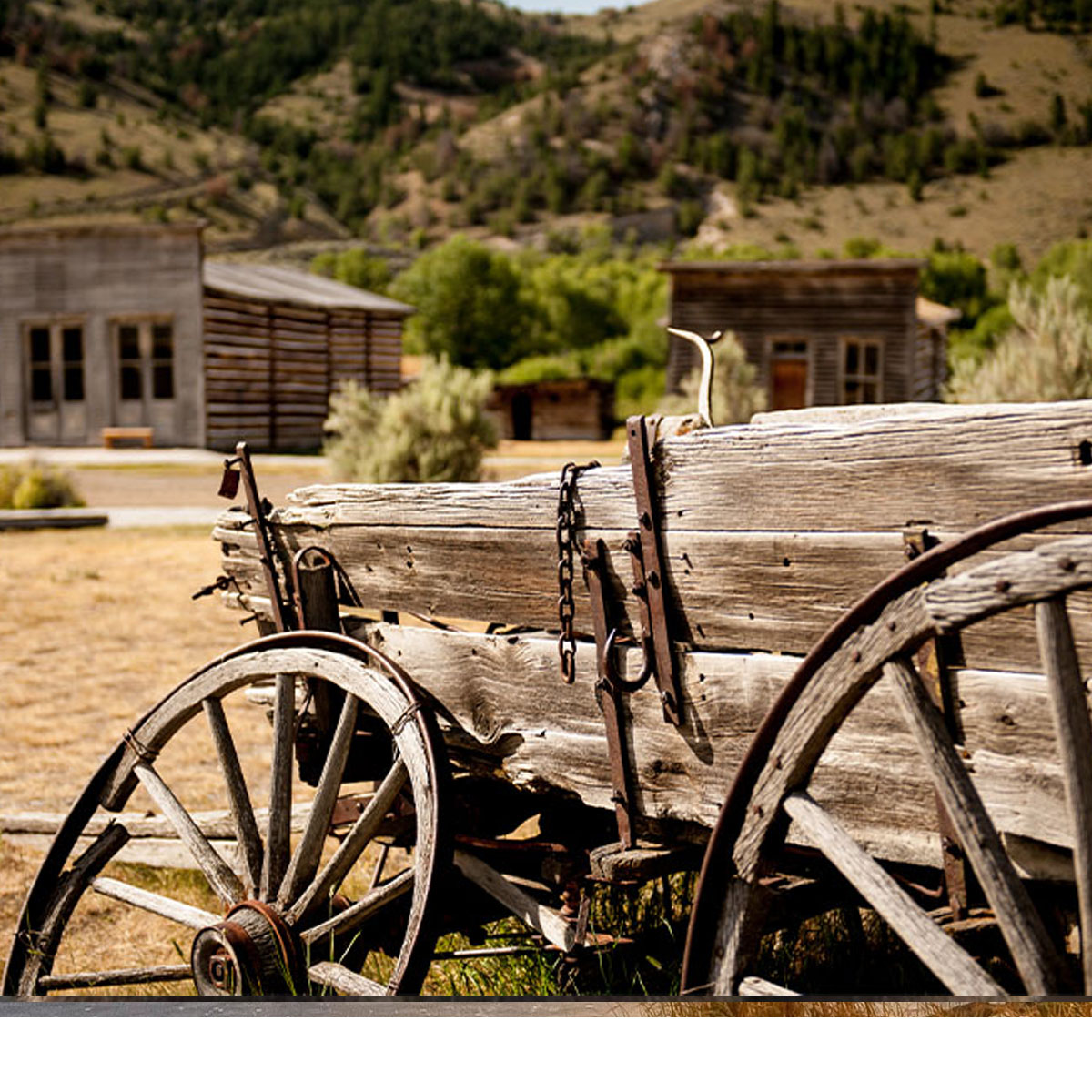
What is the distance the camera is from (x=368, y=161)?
116 ft

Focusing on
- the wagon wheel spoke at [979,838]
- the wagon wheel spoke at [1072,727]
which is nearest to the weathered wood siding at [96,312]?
the wagon wheel spoke at [979,838]

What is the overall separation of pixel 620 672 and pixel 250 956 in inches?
31.1

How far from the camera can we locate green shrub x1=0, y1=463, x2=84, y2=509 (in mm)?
11164

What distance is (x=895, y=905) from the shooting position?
1.58 meters

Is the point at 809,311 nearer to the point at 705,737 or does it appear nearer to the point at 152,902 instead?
the point at 152,902

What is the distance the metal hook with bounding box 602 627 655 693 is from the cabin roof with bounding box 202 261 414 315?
17.6 meters

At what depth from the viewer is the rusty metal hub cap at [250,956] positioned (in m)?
2.15

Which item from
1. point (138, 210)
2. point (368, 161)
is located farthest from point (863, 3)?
point (368, 161)

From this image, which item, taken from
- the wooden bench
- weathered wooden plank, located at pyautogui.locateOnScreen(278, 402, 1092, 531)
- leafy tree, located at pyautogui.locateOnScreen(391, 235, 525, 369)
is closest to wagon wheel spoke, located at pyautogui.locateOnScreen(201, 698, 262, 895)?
weathered wooden plank, located at pyautogui.locateOnScreen(278, 402, 1092, 531)

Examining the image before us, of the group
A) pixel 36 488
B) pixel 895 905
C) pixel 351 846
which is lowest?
pixel 36 488

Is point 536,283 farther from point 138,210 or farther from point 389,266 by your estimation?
point 138,210

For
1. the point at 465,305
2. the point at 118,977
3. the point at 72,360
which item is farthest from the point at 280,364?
the point at 118,977

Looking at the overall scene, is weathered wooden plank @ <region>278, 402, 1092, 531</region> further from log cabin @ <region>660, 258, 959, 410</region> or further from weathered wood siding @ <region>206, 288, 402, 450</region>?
log cabin @ <region>660, 258, 959, 410</region>
